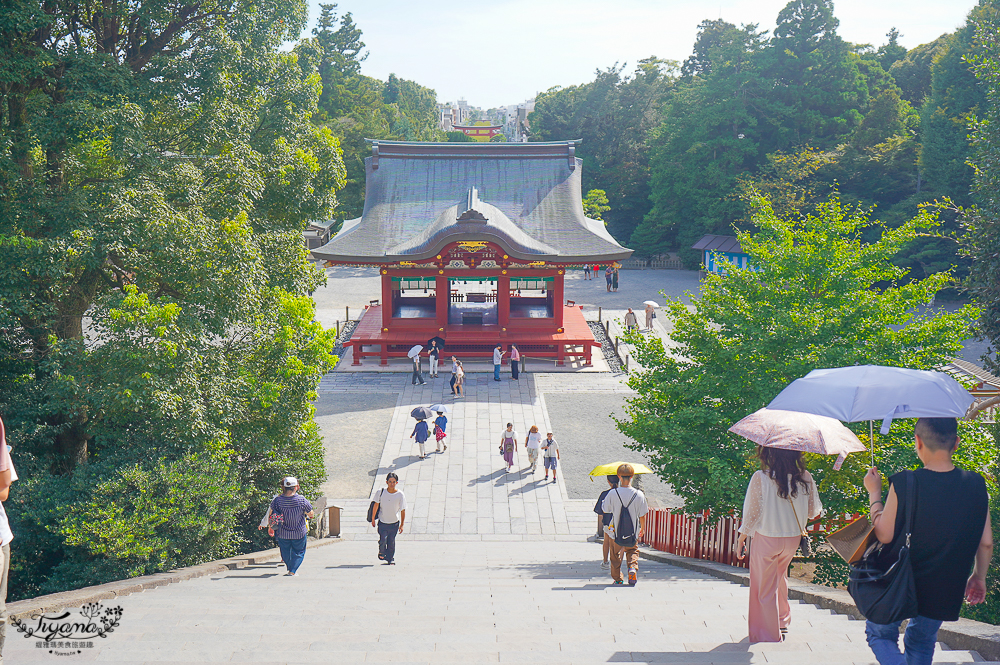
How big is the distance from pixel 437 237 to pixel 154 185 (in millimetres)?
13115

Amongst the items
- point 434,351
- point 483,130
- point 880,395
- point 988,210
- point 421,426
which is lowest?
point 421,426

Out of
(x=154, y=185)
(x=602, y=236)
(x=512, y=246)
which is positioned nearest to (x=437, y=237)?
(x=512, y=246)

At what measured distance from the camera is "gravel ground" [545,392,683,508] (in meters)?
15.2

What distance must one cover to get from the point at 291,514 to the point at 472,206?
54.5 feet

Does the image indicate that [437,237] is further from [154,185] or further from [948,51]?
[948,51]

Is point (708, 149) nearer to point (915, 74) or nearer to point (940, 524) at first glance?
point (915, 74)

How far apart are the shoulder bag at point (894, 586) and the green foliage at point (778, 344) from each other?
5.20 metres

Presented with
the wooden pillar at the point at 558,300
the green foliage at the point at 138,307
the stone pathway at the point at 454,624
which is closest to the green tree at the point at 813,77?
the wooden pillar at the point at 558,300

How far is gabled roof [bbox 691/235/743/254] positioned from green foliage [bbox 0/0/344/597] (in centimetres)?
3017

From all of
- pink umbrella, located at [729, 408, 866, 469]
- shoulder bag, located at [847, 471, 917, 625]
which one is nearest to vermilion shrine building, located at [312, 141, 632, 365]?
pink umbrella, located at [729, 408, 866, 469]

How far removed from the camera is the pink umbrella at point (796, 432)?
5.31 m

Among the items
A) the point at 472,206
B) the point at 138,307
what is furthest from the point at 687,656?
the point at 472,206

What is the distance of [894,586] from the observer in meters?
3.89

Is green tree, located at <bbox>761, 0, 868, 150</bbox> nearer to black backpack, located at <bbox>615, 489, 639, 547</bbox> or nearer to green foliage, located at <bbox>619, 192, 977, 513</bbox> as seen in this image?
green foliage, located at <bbox>619, 192, 977, 513</bbox>
